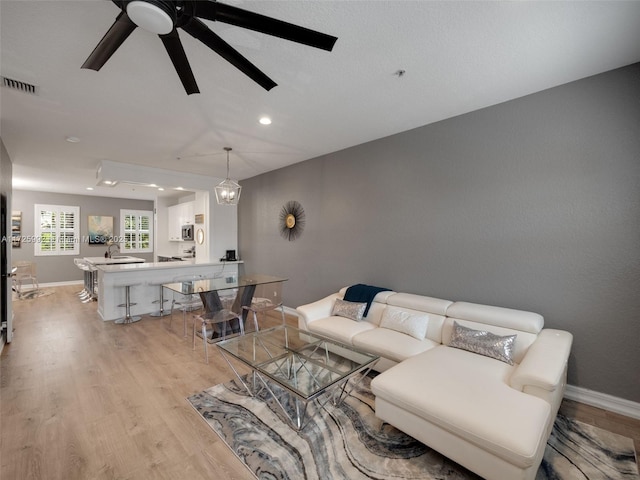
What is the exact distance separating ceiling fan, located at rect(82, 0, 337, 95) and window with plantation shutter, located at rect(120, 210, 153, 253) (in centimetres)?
883

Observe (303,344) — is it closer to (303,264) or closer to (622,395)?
(303,264)

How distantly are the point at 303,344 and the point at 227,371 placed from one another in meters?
0.89

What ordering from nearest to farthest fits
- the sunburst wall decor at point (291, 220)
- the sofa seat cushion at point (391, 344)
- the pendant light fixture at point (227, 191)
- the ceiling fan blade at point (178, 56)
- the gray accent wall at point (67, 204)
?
the ceiling fan blade at point (178, 56)
the sofa seat cushion at point (391, 344)
the pendant light fixture at point (227, 191)
the sunburst wall decor at point (291, 220)
the gray accent wall at point (67, 204)

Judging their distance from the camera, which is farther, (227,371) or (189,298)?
(189,298)

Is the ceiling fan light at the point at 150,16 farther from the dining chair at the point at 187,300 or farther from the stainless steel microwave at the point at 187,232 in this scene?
the stainless steel microwave at the point at 187,232

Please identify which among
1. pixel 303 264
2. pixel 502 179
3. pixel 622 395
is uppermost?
pixel 502 179

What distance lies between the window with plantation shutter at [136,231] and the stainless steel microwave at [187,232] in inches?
105

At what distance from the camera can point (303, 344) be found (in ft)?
9.27

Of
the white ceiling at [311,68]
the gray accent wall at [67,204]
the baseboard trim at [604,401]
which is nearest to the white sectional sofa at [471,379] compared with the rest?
the baseboard trim at [604,401]

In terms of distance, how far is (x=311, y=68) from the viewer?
7.30ft

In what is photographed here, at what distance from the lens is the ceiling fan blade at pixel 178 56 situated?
1419 millimetres

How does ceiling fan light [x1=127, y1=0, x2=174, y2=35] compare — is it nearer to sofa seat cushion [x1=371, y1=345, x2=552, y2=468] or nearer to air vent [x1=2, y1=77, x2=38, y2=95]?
air vent [x1=2, y1=77, x2=38, y2=95]

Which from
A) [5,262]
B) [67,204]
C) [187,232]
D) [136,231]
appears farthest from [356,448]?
[67,204]

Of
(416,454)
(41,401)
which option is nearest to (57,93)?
(41,401)
